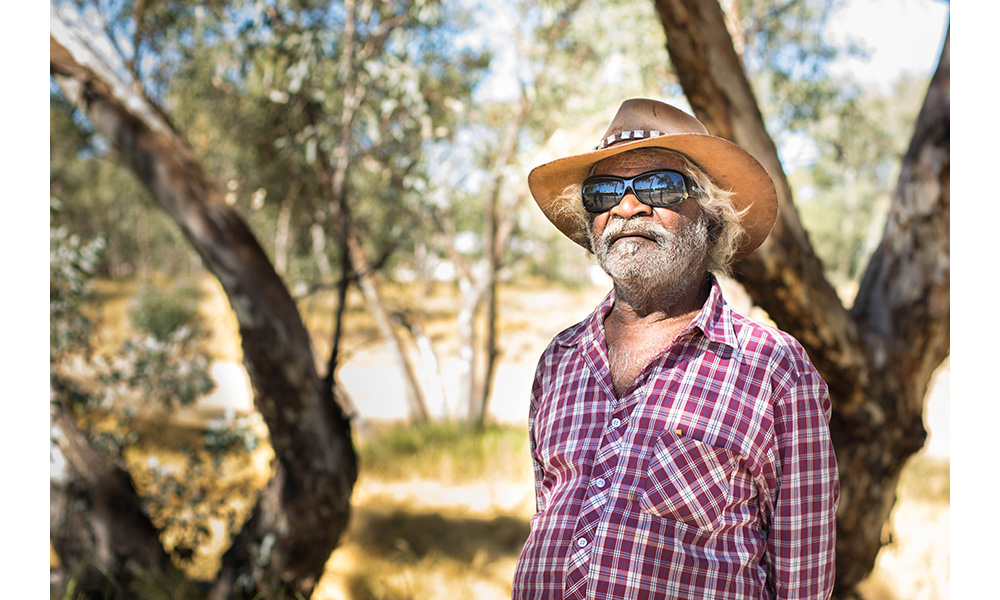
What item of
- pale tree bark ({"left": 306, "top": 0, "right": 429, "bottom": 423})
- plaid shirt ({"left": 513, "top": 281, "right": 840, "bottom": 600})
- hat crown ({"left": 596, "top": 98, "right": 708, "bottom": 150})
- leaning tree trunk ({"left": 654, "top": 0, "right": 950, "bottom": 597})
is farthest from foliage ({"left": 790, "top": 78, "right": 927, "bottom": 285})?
plaid shirt ({"left": 513, "top": 281, "right": 840, "bottom": 600})

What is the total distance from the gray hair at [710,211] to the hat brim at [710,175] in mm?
11

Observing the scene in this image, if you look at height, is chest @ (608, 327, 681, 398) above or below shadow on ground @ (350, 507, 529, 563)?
above

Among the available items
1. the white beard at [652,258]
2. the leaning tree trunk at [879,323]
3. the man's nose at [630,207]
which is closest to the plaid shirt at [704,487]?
the white beard at [652,258]

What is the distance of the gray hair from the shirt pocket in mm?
423

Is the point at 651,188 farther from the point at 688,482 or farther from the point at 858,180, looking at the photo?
the point at 858,180

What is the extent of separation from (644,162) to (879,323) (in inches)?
63.9

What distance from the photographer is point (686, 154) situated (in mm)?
1331

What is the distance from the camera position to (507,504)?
15.9 ft

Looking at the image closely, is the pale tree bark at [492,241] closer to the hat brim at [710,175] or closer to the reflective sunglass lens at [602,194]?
the hat brim at [710,175]

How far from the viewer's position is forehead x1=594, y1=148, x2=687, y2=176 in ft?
4.30

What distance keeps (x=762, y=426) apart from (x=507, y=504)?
12.7ft

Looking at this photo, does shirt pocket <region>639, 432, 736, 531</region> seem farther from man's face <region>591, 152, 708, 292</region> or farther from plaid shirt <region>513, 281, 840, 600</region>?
man's face <region>591, 152, 708, 292</region>

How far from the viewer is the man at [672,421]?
1129mm
